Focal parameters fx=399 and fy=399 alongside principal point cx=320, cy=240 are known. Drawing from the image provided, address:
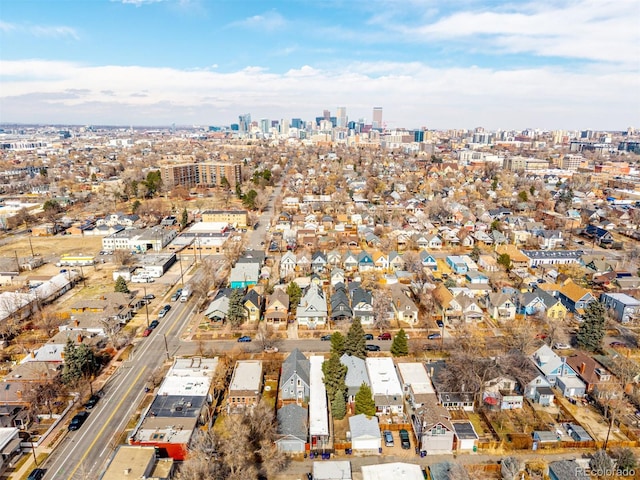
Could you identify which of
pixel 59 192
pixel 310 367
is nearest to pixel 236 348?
pixel 310 367

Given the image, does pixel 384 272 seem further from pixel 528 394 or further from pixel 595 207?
pixel 595 207

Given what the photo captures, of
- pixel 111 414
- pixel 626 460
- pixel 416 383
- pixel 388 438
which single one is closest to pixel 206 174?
pixel 111 414

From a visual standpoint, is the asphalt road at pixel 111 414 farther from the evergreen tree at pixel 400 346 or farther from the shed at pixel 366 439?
the evergreen tree at pixel 400 346

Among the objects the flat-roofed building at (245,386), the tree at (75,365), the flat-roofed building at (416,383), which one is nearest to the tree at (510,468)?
the flat-roofed building at (416,383)

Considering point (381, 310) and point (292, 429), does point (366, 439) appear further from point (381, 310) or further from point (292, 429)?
point (381, 310)

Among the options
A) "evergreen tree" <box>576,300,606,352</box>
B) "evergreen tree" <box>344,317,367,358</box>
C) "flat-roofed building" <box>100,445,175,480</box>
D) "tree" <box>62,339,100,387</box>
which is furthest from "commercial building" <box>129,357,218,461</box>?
"evergreen tree" <box>576,300,606,352</box>

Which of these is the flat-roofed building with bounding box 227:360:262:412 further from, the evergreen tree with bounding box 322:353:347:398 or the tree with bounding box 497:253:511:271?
the tree with bounding box 497:253:511:271
